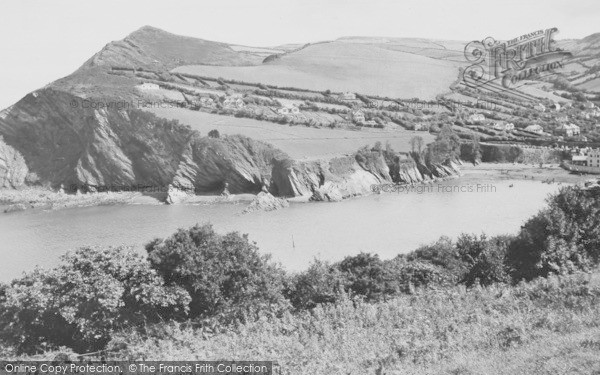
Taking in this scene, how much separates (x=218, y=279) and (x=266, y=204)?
3415 cm

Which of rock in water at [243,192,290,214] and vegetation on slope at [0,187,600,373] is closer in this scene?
vegetation on slope at [0,187,600,373]

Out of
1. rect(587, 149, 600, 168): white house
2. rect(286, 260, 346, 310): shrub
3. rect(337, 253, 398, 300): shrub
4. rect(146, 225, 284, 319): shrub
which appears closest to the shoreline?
rect(587, 149, 600, 168): white house

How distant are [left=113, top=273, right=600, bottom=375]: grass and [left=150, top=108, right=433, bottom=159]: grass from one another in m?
49.2

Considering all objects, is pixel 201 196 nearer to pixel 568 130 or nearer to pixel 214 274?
pixel 214 274

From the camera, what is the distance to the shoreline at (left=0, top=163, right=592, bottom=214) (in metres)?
60.9

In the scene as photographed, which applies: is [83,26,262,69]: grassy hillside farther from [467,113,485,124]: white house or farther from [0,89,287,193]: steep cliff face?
[467,113,485,124]: white house

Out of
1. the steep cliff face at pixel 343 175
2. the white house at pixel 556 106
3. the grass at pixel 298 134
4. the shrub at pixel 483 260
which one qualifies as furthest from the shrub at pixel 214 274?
the white house at pixel 556 106

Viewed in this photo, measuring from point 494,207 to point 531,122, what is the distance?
38.4 meters

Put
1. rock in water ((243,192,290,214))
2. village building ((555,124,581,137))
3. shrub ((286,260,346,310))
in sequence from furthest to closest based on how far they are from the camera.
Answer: village building ((555,124,581,137)) → rock in water ((243,192,290,214)) → shrub ((286,260,346,310))

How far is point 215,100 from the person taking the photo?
83000 millimetres

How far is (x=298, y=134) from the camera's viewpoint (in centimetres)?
7219

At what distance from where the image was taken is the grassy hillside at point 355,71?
98.5 metres

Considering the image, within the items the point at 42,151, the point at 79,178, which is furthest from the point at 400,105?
the point at 42,151

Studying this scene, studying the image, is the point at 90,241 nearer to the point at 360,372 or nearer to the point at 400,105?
the point at 360,372
